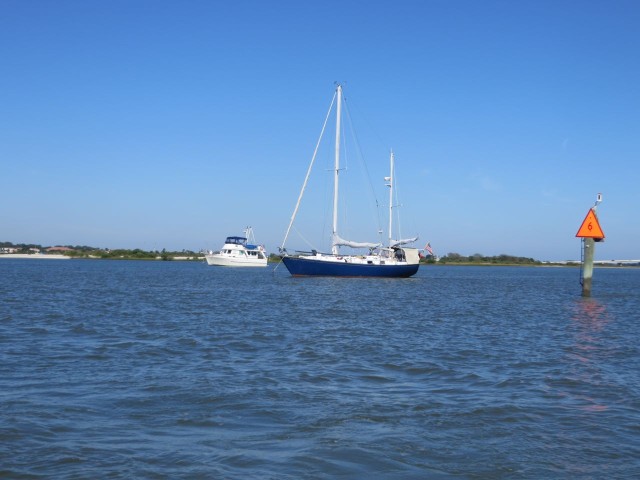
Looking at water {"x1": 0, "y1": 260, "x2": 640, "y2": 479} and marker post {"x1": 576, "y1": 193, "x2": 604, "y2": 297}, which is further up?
marker post {"x1": 576, "y1": 193, "x2": 604, "y2": 297}

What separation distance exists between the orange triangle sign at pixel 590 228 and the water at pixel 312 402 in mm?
21626

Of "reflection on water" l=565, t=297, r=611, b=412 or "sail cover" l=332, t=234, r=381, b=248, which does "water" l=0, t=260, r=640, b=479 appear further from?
"sail cover" l=332, t=234, r=381, b=248

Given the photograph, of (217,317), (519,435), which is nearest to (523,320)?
(217,317)

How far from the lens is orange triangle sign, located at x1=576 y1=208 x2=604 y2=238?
44.9m

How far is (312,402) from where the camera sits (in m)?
12.0

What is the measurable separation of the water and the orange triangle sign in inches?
851

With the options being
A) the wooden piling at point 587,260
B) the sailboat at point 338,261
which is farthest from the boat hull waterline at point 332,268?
the wooden piling at point 587,260

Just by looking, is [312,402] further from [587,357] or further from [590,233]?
[590,233]

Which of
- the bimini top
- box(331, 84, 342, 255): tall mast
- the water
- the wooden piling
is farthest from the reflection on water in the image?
the bimini top

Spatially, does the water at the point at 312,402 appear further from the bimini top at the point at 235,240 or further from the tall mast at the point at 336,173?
the bimini top at the point at 235,240

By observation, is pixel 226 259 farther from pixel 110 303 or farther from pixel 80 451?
pixel 80 451

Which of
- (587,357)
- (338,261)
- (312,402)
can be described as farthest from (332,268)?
(312,402)

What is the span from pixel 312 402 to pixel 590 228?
38.1 metres

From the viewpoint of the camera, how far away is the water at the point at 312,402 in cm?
849
